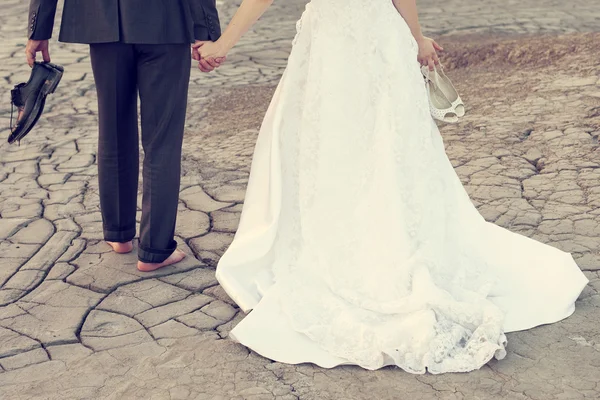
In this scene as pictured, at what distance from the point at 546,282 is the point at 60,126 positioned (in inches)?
139

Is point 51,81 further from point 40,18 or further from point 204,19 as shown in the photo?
point 204,19

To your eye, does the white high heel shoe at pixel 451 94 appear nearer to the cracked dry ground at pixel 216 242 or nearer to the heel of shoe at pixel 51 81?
the cracked dry ground at pixel 216 242

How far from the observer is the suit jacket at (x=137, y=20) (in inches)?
134

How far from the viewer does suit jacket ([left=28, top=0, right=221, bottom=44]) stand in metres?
3.39

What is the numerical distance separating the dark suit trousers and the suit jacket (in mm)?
67

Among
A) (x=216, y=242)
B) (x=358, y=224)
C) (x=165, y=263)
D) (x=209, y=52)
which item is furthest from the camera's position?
(x=216, y=242)

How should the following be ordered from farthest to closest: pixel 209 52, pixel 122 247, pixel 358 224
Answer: pixel 122 247 < pixel 209 52 < pixel 358 224

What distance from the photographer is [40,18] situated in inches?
139

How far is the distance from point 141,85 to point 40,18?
1.50 feet

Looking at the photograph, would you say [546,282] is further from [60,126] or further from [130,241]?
[60,126]

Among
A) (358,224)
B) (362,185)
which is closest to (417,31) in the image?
(362,185)

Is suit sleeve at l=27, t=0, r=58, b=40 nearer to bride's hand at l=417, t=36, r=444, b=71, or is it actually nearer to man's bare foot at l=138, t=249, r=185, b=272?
man's bare foot at l=138, t=249, r=185, b=272

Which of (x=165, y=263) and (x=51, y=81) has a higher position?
(x=51, y=81)

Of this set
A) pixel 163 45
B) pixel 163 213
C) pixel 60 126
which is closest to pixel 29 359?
pixel 163 213
